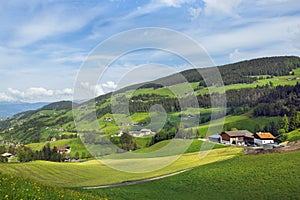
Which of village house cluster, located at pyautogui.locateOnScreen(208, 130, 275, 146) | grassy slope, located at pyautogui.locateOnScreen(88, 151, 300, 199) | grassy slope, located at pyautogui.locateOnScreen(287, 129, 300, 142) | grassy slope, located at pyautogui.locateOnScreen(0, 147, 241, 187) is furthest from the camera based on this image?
village house cluster, located at pyautogui.locateOnScreen(208, 130, 275, 146)

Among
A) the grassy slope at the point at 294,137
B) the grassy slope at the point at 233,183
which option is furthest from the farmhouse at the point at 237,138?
the grassy slope at the point at 233,183

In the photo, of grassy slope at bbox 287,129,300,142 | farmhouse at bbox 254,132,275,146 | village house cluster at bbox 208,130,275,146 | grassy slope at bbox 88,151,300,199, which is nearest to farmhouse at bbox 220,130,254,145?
village house cluster at bbox 208,130,275,146

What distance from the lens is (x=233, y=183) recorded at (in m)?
37.7

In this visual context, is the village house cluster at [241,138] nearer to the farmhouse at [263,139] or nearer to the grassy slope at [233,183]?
the farmhouse at [263,139]

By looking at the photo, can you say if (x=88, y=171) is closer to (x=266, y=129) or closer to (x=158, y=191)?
(x=158, y=191)

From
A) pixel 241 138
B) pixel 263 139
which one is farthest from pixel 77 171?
pixel 241 138

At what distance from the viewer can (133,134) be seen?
131500mm

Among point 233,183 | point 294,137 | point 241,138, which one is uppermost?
point 294,137

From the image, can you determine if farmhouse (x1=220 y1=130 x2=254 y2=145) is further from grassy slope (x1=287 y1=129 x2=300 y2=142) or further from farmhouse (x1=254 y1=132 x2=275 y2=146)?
grassy slope (x1=287 y1=129 x2=300 y2=142)

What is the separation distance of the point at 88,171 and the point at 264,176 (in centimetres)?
4108

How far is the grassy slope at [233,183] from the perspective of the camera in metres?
33.5

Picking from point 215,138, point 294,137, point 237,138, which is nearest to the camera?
point 294,137

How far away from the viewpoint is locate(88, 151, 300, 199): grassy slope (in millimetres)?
33531

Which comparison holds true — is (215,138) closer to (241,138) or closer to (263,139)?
(241,138)
